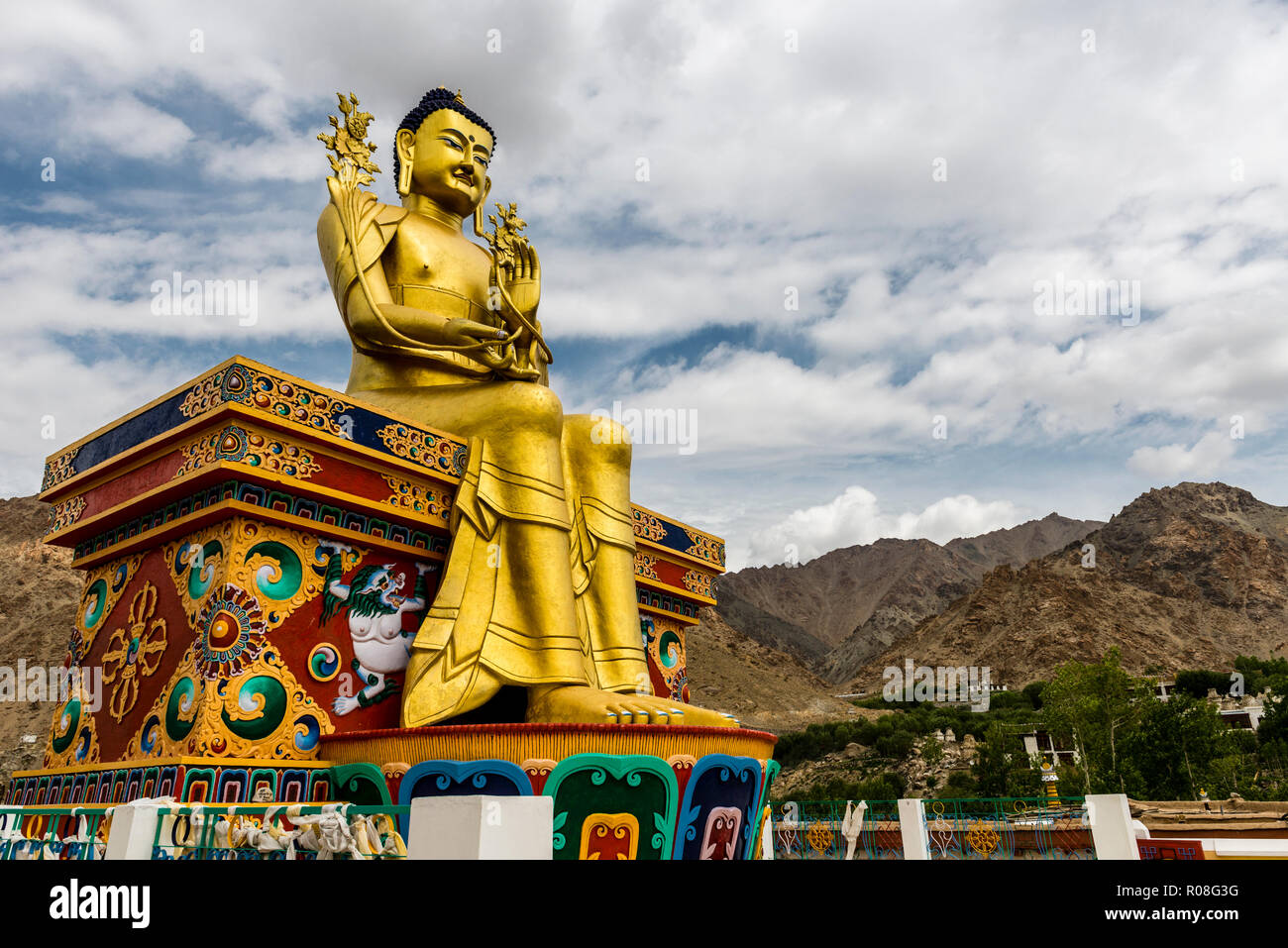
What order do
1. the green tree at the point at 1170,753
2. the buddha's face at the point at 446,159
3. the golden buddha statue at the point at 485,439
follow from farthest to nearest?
1. the green tree at the point at 1170,753
2. the buddha's face at the point at 446,159
3. the golden buddha statue at the point at 485,439

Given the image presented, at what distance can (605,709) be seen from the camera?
4836 mm

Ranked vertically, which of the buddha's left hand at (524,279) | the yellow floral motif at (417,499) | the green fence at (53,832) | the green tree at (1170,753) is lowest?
the green tree at (1170,753)

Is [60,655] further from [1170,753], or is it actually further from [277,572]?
[1170,753]

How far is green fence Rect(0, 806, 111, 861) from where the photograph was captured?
168 inches

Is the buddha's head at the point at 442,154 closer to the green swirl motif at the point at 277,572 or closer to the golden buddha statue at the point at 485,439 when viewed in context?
the golden buddha statue at the point at 485,439

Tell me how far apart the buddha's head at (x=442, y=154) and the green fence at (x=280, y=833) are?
498 cm

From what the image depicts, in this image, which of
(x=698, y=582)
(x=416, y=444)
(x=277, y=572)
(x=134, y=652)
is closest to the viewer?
(x=277, y=572)

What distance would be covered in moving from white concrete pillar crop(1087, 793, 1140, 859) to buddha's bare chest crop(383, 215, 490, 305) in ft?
19.9

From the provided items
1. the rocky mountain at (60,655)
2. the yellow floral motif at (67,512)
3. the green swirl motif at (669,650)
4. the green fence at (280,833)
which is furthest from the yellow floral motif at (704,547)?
the rocky mountain at (60,655)

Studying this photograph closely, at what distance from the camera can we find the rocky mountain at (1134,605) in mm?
62500

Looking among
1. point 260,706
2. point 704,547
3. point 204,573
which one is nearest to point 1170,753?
point 704,547

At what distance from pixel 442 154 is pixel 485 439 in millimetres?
2856

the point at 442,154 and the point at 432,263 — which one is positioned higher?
the point at 442,154
